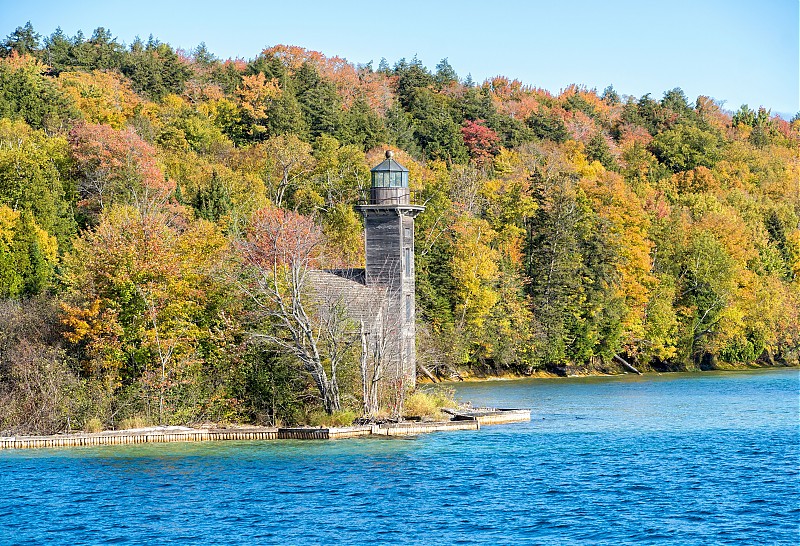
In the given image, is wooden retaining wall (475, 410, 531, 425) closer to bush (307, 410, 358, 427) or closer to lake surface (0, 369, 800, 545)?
lake surface (0, 369, 800, 545)

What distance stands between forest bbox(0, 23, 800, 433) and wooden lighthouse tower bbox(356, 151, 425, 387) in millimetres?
3095

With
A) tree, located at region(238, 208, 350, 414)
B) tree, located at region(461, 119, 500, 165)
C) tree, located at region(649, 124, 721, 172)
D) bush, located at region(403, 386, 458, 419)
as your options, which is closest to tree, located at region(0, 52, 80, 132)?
tree, located at region(461, 119, 500, 165)

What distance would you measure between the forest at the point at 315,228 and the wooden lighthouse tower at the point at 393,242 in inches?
122

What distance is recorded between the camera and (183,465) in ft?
103

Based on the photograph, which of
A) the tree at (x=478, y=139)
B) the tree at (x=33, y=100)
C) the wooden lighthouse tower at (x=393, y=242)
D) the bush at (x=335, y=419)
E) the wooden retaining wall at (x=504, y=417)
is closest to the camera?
the bush at (x=335, y=419)

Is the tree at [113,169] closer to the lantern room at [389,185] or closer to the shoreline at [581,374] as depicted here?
the shoreline at [581,374]

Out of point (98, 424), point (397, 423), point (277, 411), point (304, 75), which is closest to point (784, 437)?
point (397, 423)

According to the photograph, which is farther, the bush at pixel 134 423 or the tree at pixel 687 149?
the tree at pixel 687 149

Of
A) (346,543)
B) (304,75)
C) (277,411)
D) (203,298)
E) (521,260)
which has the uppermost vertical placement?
(304,75)

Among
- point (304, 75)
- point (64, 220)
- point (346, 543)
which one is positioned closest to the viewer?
point (346, 543)

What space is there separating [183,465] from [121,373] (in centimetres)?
691

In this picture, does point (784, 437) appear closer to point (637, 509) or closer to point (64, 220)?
point (637, 509)

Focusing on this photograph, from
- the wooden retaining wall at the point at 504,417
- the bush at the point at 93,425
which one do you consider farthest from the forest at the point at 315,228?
the wooden retaining wall at the point at 504,417

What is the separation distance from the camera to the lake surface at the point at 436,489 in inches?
952
